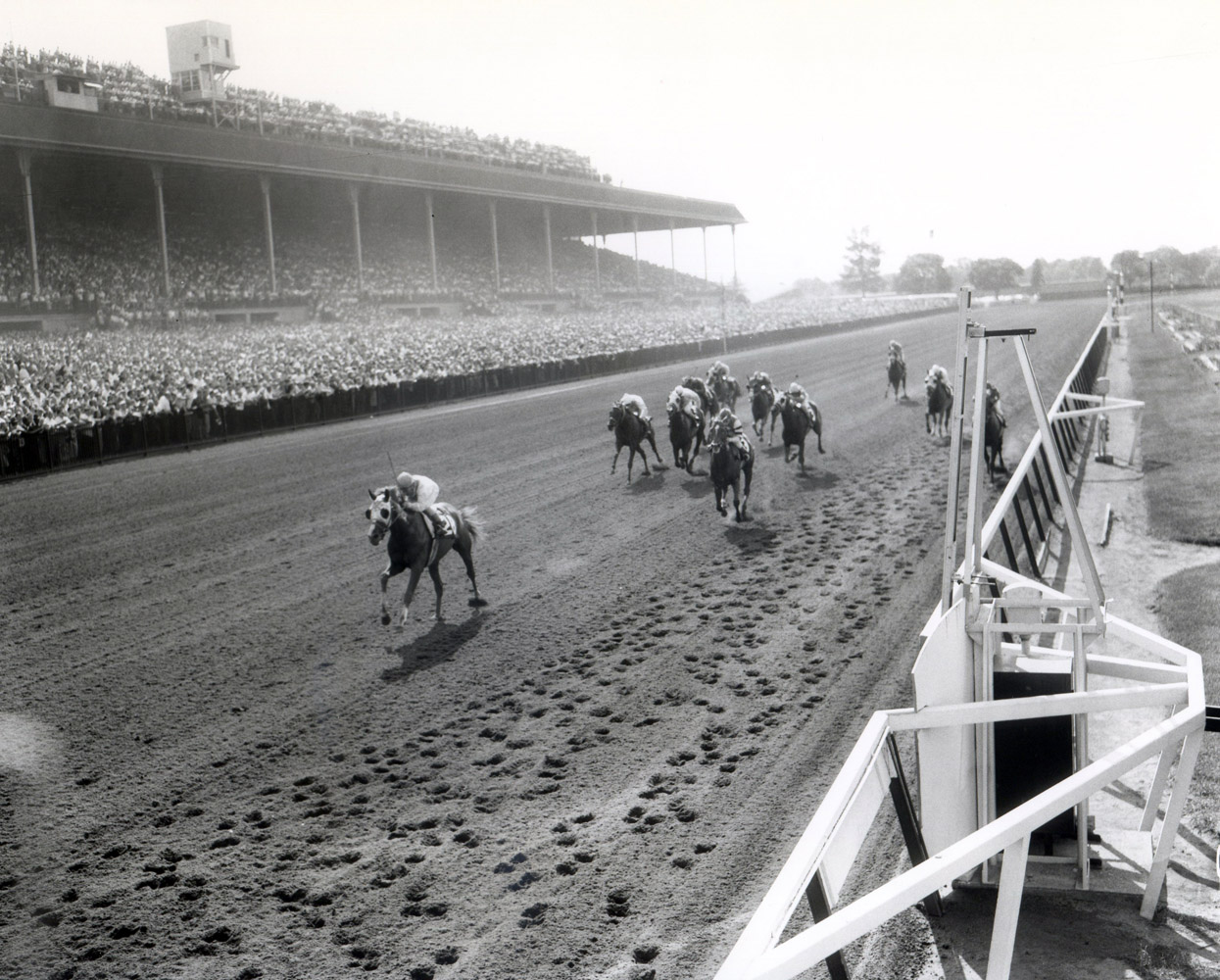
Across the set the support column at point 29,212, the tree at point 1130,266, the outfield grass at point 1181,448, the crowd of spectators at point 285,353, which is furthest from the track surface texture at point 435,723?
the tree at point 1130,266

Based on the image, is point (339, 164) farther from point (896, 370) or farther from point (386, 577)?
point (386, 577)

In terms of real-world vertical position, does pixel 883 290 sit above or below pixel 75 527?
above

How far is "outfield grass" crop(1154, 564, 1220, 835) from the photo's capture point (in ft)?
19.2

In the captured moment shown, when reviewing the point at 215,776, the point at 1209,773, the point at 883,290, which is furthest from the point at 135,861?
the point at 883,290

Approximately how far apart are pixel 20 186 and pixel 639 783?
2030 cm

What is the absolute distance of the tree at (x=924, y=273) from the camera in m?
33.6

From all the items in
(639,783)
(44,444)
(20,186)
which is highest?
(20,186)

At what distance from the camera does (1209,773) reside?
6219 mm

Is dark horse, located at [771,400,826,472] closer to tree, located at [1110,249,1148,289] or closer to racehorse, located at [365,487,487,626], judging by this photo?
racehorse, located at [365,487,487,626]

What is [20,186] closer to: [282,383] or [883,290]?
[282,383]

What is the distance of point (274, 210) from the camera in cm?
3481

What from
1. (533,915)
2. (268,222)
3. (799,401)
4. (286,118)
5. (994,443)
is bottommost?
(533,915)

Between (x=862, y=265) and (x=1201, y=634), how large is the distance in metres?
28.7

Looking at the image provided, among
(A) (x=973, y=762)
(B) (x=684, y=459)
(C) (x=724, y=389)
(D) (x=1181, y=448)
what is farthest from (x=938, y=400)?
(A) (x=973, y=762)
